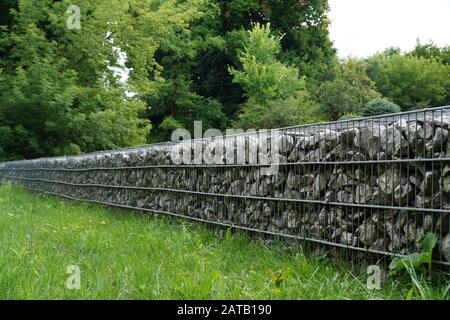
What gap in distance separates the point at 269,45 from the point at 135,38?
730cm

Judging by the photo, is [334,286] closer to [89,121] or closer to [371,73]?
[89,121]

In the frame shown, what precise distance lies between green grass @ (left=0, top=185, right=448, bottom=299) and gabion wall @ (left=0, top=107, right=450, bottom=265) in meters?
0.24

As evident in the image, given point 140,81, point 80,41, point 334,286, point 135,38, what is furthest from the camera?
point 140,81

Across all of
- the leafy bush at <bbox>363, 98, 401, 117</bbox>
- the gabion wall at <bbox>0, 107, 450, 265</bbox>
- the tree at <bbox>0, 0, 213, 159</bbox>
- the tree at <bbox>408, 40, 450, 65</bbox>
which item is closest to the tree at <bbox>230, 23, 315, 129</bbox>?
the leafy bush at <bbox>363, 98, 401, 117</bbox>

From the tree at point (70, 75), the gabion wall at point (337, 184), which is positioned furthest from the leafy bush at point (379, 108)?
the gabion wall at point (337, 184)

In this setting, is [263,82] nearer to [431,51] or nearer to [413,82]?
[413,82]

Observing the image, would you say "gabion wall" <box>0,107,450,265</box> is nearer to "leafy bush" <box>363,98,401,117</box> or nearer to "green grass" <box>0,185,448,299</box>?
"green grass" <box>0,185,448,299</box>

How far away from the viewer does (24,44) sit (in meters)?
17.2

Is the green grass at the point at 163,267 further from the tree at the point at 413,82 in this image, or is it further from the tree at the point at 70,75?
the tree at the point at 413,82

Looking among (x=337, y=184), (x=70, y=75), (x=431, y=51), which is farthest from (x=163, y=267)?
(x=431, y=51)

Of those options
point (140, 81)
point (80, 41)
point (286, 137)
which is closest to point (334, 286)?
point (286, 137)

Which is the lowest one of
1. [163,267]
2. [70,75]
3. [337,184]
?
[163,267]

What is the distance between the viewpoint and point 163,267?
4078 mm

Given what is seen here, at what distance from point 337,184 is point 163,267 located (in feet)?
4.58
